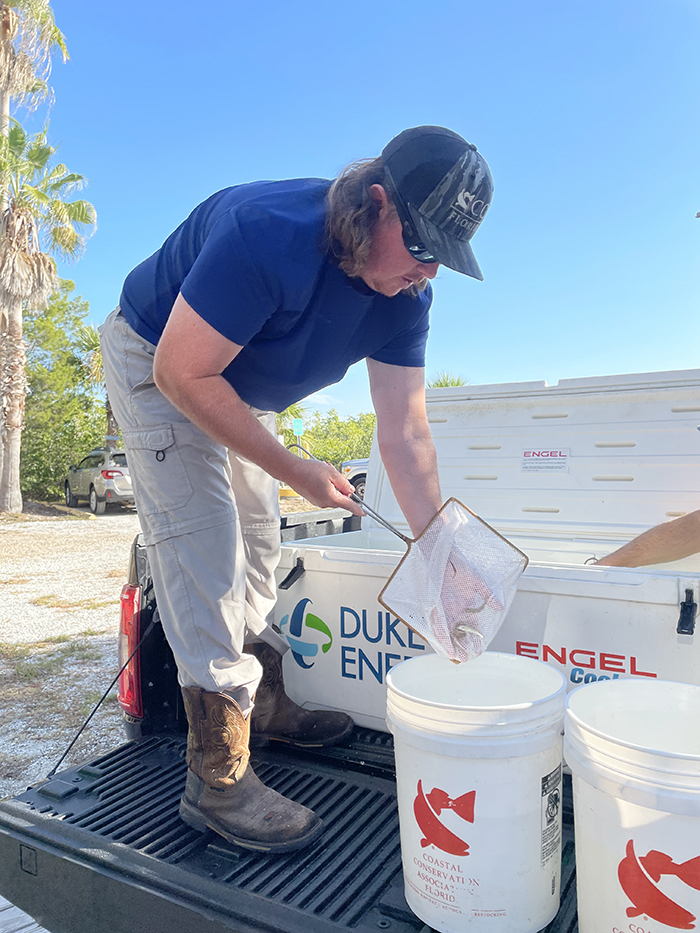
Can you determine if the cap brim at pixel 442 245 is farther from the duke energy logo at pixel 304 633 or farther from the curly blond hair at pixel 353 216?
the duke energy logo at pixel 304 633

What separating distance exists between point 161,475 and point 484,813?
1.13 meters

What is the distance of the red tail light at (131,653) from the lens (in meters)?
2.12

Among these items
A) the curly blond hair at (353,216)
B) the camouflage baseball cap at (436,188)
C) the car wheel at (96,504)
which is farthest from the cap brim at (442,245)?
the car wheel at (96,504)

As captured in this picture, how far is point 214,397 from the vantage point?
1.73 metres

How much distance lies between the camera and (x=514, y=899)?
4.23 ft

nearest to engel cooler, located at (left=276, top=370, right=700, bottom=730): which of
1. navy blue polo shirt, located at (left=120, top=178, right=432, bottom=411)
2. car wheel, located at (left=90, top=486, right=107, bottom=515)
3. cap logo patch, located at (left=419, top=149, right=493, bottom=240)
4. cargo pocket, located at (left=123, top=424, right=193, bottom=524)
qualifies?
cargo pocket, located at (left=123, top=424, right=193, bottom=524)

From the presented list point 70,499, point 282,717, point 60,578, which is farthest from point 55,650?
point 70,499

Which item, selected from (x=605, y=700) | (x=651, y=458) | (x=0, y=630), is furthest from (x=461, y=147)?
(x=0, y=630)

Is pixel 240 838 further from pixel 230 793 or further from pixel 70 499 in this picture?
pixel 70 499

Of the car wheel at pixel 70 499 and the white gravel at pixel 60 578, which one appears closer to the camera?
the white gravel at pixel 60 578

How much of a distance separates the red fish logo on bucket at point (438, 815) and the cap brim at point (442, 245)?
1.17 meters

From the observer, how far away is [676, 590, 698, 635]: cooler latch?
4.95 feet

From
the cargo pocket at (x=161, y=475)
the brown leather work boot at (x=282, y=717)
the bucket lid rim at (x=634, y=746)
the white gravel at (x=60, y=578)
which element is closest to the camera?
the bucket lid rim at (x=634, y=746)

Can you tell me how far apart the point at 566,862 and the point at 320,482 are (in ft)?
3.37
